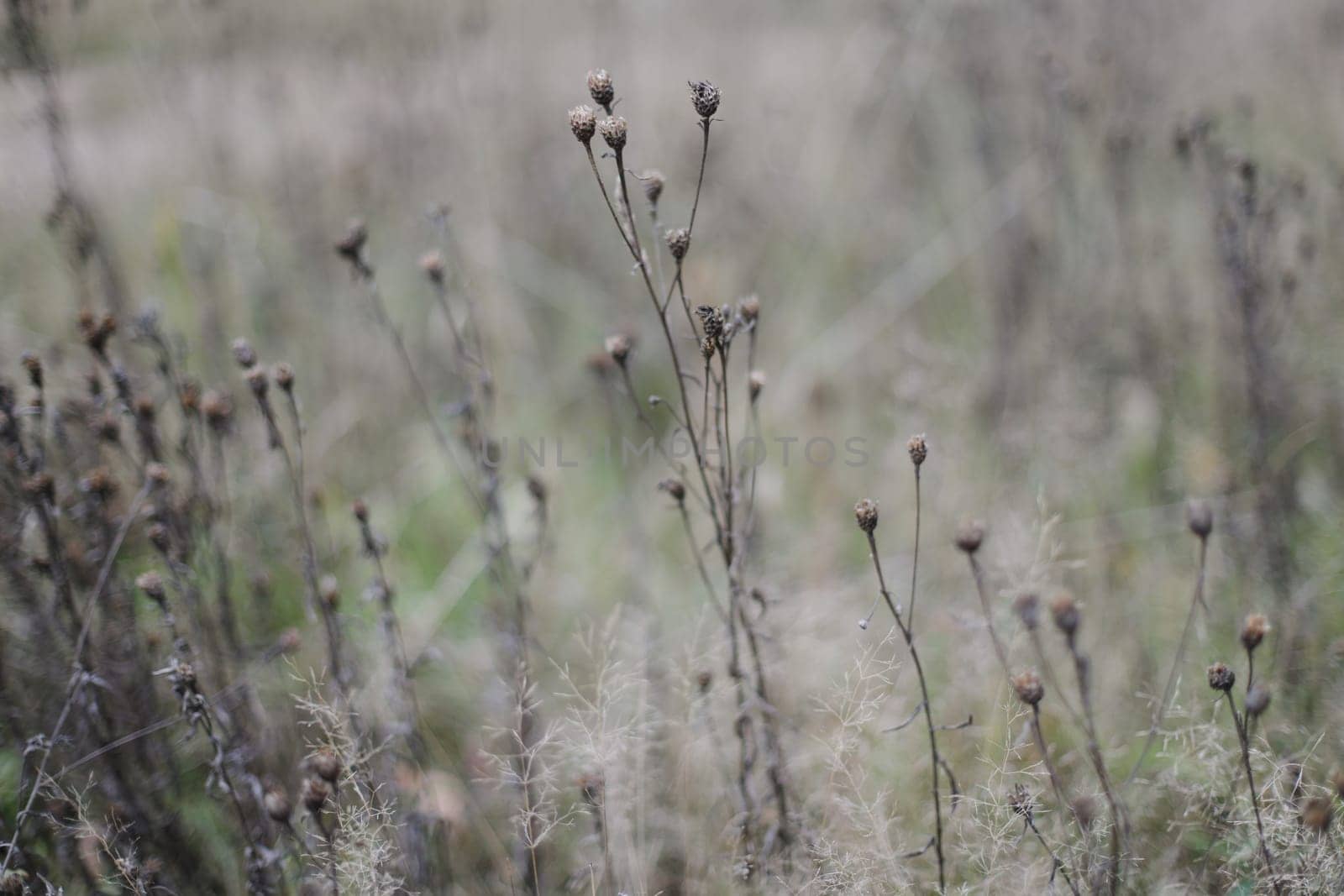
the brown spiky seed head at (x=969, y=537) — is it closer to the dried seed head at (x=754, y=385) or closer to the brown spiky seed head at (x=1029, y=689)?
the brown spiky seed head at (x=1029, y=689)

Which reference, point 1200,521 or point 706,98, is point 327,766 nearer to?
point 706,98

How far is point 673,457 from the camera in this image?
280 centimetres

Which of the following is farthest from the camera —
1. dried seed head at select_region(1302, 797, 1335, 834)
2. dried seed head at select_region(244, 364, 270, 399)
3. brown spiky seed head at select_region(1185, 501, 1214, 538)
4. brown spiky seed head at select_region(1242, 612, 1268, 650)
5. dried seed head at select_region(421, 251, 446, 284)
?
dried seed head at select_region(421, 251, 446, 284)

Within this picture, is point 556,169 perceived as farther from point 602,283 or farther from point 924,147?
point 924,147

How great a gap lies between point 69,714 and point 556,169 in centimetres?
320

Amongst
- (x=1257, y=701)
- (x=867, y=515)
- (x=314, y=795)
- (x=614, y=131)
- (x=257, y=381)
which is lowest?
(x=314, y=795)

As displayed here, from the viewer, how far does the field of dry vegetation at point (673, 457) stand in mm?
1426

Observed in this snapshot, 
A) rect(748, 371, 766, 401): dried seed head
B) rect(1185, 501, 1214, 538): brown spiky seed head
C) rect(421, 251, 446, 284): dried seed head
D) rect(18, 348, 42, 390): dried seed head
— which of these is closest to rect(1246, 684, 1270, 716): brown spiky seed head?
rect(1185, 501, 1214, 538): brown spiky seed head

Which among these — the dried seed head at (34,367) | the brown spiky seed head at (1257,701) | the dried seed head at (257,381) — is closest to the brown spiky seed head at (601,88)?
the dried seed head at (257,381)

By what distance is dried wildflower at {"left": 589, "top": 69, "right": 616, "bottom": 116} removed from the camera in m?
1.17

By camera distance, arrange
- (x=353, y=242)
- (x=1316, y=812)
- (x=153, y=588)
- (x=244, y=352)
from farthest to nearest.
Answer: (x=353, y=242) → (x=244, y=352) → (x=153, y=588) → (x=1316, y=812)

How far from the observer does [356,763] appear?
129 cm

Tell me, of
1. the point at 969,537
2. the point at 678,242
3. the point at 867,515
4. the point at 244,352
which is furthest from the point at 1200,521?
the point at 244,352

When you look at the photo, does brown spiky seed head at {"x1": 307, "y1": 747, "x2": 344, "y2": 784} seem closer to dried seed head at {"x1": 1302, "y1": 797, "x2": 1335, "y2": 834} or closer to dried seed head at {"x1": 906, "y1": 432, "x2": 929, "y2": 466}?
dried seed head at {"x1": 906, "y1": 432, "x2": 929, "y2": 466}
